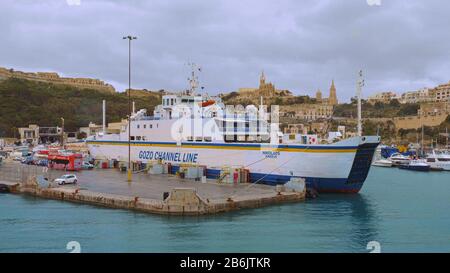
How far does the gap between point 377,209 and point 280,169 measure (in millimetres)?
6868

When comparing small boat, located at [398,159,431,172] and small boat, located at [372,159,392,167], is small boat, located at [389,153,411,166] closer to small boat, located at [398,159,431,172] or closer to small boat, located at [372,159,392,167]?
small boat, located at [372,159,392,167]

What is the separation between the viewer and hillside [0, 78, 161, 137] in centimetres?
9894

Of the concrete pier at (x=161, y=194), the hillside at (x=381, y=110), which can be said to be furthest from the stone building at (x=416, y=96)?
the concrete pier at (x=161, y=194)

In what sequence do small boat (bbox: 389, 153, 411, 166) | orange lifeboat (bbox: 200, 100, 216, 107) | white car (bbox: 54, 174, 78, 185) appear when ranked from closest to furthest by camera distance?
white car (bbox: 54, 174, 78, 185) → orange lifeboat (bbox: 200, 100, 216, 107) → small boat (bbox: 389, 153, 411, 166)

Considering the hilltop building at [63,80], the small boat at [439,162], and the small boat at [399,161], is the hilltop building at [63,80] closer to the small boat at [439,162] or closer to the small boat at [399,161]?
the small boat at [399,161]

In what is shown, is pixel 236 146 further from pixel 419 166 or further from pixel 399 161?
pixel 399 161

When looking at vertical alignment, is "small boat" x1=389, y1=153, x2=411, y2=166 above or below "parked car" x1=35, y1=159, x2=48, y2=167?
below

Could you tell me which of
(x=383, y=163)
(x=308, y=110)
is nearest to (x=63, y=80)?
(x=308, y=110)

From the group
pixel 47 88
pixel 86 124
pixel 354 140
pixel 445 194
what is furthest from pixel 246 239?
pixel 47 88

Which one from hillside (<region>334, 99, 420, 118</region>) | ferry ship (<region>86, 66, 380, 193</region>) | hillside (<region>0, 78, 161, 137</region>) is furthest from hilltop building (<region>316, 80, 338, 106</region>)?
ferry ship (<region>86, 66, 380, 193</region>)

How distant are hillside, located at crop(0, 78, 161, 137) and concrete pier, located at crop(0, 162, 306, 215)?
245 feet

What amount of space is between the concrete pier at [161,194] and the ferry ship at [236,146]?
2.15 meters

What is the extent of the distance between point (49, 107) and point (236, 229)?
320ft

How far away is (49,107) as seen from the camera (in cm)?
10525
